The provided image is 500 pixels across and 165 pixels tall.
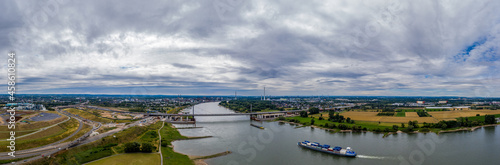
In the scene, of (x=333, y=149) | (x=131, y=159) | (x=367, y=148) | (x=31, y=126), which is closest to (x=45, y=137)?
(x=31, y=126)

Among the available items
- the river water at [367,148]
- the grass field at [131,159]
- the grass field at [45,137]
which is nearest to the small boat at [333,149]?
the river water at [367,148]

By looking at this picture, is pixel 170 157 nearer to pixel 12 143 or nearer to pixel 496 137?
pixel 12 143

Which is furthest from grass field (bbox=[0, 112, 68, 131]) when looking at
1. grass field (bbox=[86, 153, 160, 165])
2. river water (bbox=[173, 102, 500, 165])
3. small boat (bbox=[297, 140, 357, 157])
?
small boat (bbox=[297, 140, 357, 157])

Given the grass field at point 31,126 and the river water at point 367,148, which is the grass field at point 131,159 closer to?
the river water at point 367,148

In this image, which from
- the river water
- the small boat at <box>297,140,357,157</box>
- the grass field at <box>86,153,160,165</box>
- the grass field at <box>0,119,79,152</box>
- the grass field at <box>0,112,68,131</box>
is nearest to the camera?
the grass field at <box>86,153,160,165</box>

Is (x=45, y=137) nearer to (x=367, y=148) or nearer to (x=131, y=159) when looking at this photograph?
(x=131, y=159)

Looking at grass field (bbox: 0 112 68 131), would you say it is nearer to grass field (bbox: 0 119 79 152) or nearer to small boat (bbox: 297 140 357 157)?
grass field (bbox: 0 119 79 152)
